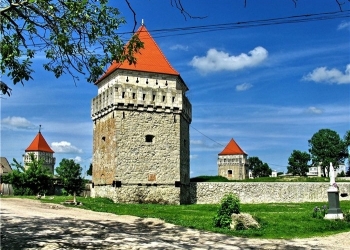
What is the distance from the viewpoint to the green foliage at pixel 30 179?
27.7 meters

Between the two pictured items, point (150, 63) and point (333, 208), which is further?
point (150, 63)

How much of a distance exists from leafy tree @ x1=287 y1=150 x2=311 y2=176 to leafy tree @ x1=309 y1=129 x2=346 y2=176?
314 inches

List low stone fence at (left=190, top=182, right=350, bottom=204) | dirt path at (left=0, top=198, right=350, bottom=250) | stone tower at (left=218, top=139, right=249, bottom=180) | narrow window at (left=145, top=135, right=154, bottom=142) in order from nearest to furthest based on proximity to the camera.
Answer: dirt path at (left=0, top=198, right=350, bottom=250)
narrow window at (left=145, top=135, right=154, bottom=142)
low stone fence at (left=190, top=182, right=350, bottom=204)
stone tower at (left=218, top=139, right=249, bottom=180)

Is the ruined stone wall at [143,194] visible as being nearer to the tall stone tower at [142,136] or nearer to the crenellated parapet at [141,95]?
the tall stone tower at [142,136]

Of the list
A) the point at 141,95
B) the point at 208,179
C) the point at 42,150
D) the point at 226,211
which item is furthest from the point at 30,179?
the point at 42,150

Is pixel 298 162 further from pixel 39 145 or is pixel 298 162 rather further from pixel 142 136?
pixel 142 136

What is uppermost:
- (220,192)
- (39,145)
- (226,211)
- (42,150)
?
(39,145)

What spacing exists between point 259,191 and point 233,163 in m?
32.7

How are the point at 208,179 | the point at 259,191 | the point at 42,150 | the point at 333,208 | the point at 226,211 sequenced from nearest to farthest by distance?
1. the point at 226,211
2. the point at 333,208
3. the point at 259,191
4. the point at 208,179
5. the point at 42,150

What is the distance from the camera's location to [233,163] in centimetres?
6069

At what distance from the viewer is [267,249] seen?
28.8 ft

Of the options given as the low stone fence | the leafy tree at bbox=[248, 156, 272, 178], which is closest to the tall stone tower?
the low stone fence

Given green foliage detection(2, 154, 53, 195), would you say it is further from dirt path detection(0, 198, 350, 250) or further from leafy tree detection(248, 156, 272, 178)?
leafy tree detection(248, 156, 272, 178)

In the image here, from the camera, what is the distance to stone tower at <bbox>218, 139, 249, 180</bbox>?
197 feet
